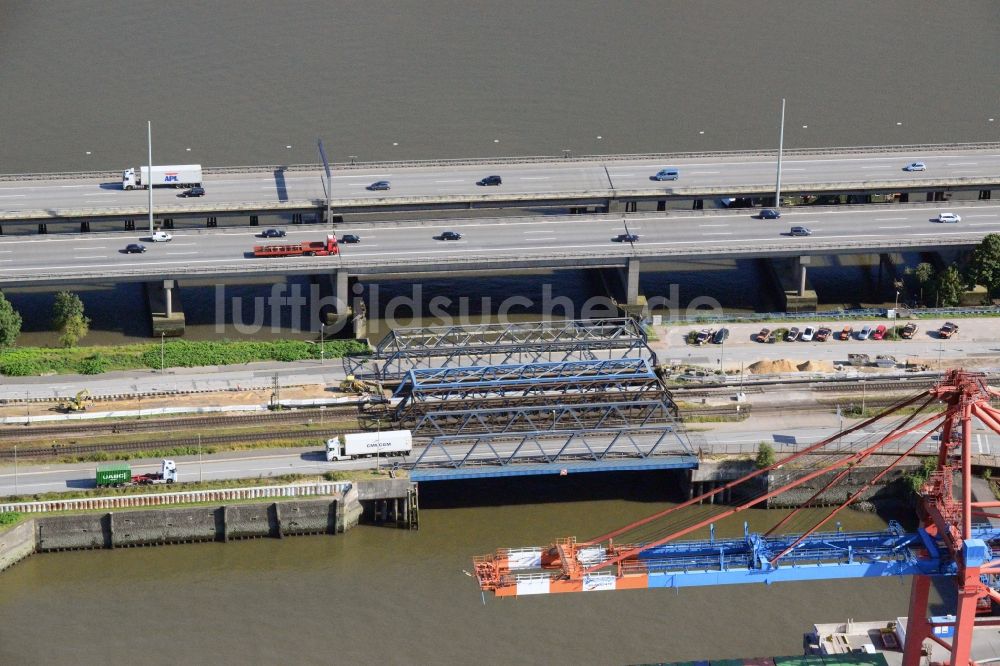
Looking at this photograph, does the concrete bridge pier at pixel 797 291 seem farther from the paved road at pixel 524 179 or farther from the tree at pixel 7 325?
the tree at pixel 7 325

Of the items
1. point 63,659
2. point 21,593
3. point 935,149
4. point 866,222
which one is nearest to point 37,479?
point 21,593

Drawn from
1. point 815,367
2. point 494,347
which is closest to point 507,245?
point 494,347

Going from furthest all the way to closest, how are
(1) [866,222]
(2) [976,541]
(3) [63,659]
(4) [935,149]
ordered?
1. (4) [935,149]
2. (1) [866,222]
3. (3) [63,659]
4. (2) [976,541]

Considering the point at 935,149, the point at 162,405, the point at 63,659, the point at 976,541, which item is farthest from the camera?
the point at 935,149

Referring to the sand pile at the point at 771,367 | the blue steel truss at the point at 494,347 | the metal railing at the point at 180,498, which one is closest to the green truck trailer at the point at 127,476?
the metal railing at the point at 180,498

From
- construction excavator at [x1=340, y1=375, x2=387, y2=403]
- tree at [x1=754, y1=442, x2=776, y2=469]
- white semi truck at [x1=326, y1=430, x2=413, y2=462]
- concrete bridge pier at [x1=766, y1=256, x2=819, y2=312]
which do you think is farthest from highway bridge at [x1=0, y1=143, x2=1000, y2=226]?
tree at [x1=754, y1=442, x2=776, y2=469]

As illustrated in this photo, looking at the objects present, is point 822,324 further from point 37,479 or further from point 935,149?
point 37,479

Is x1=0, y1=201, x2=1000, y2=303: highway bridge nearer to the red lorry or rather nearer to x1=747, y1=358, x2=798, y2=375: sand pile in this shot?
the red lorry
